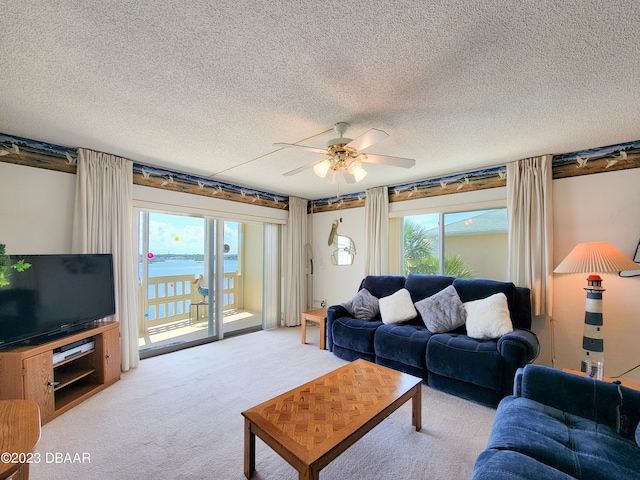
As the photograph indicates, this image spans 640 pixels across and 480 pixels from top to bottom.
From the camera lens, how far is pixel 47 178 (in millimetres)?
2734

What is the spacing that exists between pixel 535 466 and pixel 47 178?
429cm

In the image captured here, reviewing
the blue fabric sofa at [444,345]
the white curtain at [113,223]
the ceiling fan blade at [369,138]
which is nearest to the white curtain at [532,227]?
the blue fabric sofa at [444,345]

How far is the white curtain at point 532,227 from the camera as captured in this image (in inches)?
119

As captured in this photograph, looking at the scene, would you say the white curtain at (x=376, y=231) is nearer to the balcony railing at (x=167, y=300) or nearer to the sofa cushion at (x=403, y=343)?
the sofa cushion at (x=403, y=343)

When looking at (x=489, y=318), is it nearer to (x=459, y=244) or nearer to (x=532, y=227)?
(x=532, y=227)

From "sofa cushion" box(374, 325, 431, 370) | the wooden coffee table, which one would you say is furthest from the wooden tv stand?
"sofa cushion" box(374, 325, 431, 370)

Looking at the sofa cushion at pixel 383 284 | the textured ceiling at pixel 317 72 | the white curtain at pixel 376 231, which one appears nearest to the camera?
the textured ceiling at pixel 317 72

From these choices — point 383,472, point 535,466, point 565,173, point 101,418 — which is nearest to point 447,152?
point 565,173

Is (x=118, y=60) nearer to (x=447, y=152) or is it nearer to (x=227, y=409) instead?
(x=227, y=409)

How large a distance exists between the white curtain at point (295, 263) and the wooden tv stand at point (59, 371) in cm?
272

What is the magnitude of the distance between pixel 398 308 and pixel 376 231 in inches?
56.2

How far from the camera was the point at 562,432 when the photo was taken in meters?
1.42

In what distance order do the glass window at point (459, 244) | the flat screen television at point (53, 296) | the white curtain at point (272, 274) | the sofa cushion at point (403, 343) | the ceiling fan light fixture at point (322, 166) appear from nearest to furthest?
the flat screen television at point (53, 296) < the ceiling fan light fixture at point (322, 166) < the sofa cushion at point (403, 343) < the glass window at point (459, 244) < the white curtain at point (272, 274)

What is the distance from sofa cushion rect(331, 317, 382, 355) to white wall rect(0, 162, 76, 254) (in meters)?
3.13
